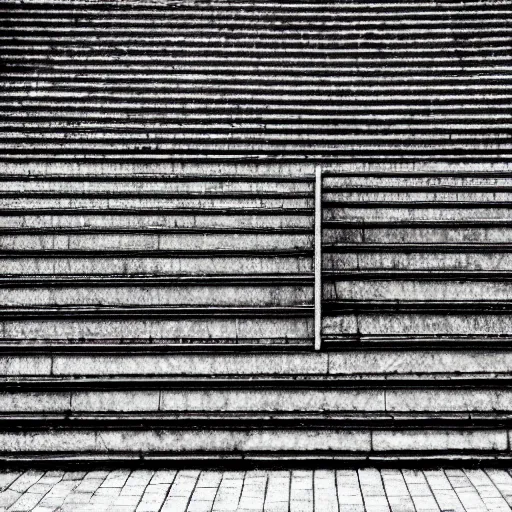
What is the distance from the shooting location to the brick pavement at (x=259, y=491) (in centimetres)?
340

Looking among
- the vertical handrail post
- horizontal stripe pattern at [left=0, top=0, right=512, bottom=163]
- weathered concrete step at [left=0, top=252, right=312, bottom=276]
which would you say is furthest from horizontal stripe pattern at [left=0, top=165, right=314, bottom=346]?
horizontal stripe pattern at [left=0, top=0, right=512, bottom=163]

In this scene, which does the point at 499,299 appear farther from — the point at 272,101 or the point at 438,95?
the point at 272,101

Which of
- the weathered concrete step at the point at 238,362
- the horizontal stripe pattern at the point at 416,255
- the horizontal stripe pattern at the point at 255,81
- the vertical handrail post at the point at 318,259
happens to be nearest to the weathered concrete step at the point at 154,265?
the vertical handrail post at the point at 318,259

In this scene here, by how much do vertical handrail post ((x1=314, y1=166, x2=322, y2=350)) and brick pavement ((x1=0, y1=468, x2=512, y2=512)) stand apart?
104cm

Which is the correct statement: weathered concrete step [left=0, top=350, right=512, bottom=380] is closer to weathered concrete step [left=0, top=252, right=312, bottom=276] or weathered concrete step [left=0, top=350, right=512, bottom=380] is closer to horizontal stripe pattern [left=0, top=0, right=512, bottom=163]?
weathered concrete step [left=0, top=252, right=312, bottom=276]

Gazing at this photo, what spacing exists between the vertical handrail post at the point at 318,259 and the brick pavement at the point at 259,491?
104 cm

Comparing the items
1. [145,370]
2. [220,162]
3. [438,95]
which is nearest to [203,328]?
[145,370]

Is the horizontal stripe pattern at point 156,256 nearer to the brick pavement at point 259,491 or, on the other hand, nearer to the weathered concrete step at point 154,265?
the weathered concrete step at point 154,265

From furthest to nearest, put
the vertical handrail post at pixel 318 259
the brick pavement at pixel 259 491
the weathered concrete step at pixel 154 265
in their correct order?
the weathered concrete step at pixel 154 265
the vertical handrail post at pixel 318 259
the brick pavement at pixel 259 491

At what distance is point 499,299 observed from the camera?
4.20 metres

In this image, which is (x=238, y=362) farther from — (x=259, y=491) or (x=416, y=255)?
(x=416, y=255)

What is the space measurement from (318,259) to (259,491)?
69.2 inches

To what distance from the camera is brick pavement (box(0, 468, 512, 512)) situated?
11.2 ft

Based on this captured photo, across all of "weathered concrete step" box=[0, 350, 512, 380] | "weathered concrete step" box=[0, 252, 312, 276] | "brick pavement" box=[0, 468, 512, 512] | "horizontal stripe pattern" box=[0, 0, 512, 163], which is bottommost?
"brick pavement" box=[0, 468, 512, 512]
